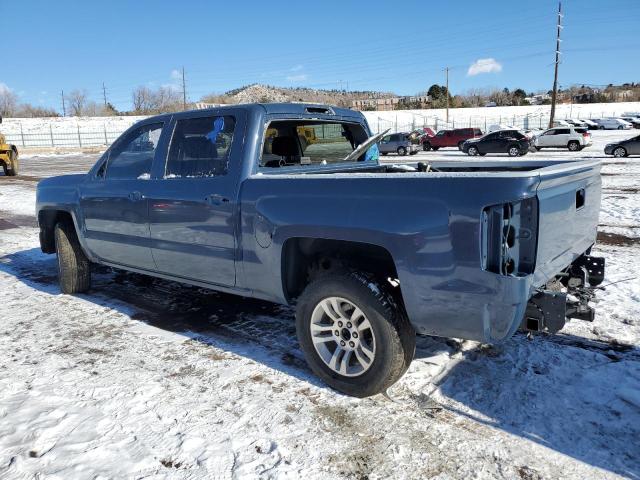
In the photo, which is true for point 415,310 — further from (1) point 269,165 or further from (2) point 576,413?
(1) point 269,165

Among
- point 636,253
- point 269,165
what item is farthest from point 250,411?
point 636,253

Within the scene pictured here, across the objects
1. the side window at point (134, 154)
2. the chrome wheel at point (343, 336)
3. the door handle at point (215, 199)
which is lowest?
the chrome wheel at point (343, 336)

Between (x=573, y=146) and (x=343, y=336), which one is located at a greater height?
(x=573, y=146)

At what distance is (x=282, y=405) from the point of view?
3.27 metres

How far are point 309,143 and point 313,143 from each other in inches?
2.6

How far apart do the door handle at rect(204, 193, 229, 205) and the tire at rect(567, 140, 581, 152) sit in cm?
2975

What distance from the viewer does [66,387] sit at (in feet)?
11.7

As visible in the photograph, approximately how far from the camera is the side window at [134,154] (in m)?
4.63

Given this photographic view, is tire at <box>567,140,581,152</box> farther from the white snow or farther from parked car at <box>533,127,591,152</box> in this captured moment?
the white snow

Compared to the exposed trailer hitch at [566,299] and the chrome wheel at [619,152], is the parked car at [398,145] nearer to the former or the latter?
the chrome wheel at [619,152]

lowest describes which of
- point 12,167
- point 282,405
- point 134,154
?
point 282,405

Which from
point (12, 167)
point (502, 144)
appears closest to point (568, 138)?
point (502, 144)

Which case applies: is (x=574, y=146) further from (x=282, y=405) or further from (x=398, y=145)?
(x=282, y=405)

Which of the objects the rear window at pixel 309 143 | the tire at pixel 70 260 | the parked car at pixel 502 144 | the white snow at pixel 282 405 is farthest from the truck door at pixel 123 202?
the parked car at pixel 502 144
